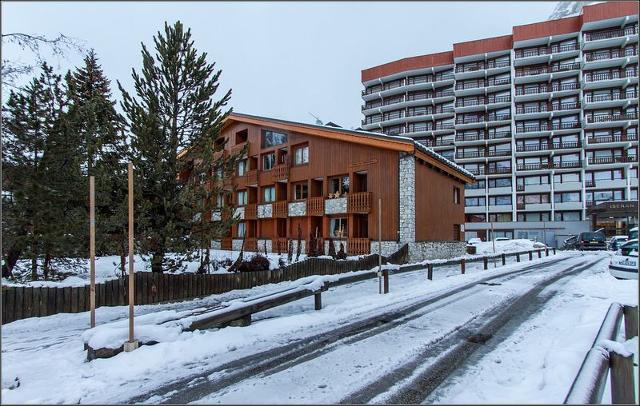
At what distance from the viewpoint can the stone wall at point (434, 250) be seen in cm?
1958

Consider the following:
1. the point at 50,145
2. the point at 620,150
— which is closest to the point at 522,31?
the point at 620,150

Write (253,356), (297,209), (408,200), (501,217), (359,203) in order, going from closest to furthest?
1. (253,356)
2. (408,200)
3. (359,203)
4. (297,209)
5. (501,217)

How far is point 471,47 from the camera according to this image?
60562 mm

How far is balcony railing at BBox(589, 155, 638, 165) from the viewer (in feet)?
158

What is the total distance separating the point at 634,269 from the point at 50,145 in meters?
16.4

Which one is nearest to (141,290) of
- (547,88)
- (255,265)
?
(255,265)

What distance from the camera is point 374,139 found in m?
20.5

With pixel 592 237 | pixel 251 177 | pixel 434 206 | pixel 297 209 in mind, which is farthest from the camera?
pixel 592 237

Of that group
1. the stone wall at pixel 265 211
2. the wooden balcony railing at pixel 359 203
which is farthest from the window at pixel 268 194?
the wooden balcony railing at pixel 359 203

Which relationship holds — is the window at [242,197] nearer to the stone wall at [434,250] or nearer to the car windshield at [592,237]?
the stone wall at [434,250]

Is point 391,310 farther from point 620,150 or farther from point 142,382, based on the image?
point 620,150

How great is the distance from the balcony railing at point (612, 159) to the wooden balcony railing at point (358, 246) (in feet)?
154

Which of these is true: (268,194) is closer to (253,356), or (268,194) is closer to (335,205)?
(335,205)

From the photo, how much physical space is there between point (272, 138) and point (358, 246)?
12445mm
